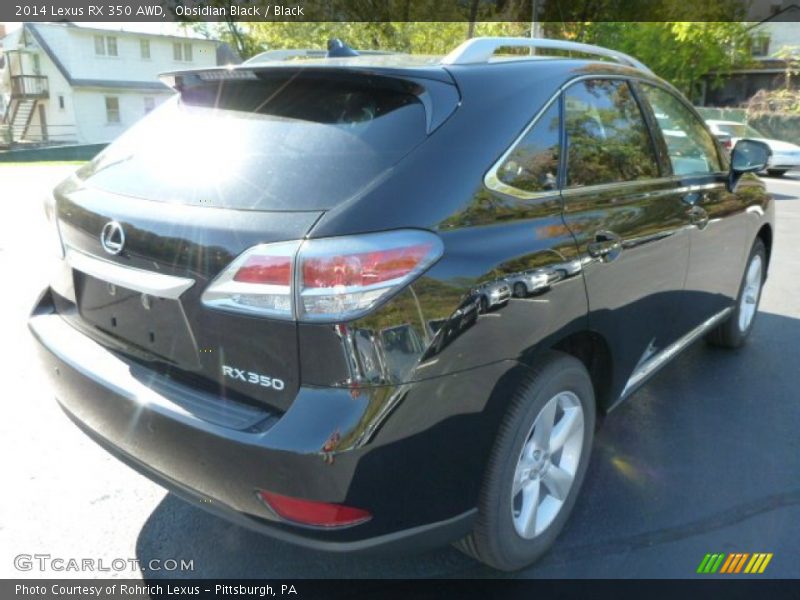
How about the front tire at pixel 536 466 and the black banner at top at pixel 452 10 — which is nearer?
the front tire at pixel 536 466

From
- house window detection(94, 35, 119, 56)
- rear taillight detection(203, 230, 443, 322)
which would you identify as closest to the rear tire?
rear taillight detection(203, 230, 443, 322)

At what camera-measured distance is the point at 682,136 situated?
3723 mm

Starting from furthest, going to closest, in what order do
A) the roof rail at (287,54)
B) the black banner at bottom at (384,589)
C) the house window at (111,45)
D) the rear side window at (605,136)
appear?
the house window at (111,45) → the roof rail at (287,54) → the rear side window at (605,136) → the black banner at bottom at (384,589)

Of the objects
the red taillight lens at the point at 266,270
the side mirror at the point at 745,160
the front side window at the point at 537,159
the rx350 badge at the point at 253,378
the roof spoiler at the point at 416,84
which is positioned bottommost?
the rx350 badge at the point at 253,378

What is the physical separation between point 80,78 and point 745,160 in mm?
41005

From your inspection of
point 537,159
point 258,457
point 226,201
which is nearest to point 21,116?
point 226,201

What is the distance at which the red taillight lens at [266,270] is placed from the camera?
1893 millimetres

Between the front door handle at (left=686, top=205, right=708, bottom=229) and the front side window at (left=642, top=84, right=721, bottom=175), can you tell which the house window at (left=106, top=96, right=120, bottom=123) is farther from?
the front door handle at (left=686, top=205, right=708, bottom=229)

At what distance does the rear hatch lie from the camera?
1.99 meters

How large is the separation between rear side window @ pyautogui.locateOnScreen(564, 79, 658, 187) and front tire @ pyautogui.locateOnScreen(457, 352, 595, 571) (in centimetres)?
78

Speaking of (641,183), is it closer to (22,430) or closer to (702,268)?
(702,268)

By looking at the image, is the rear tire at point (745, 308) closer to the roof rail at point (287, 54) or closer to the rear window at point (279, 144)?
the roof rail at point (287, 54)

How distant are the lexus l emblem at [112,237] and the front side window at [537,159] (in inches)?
49.4

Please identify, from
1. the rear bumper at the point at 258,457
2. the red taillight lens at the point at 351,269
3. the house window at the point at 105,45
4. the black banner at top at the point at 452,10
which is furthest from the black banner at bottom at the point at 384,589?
A: the house window at the point at 105,45
